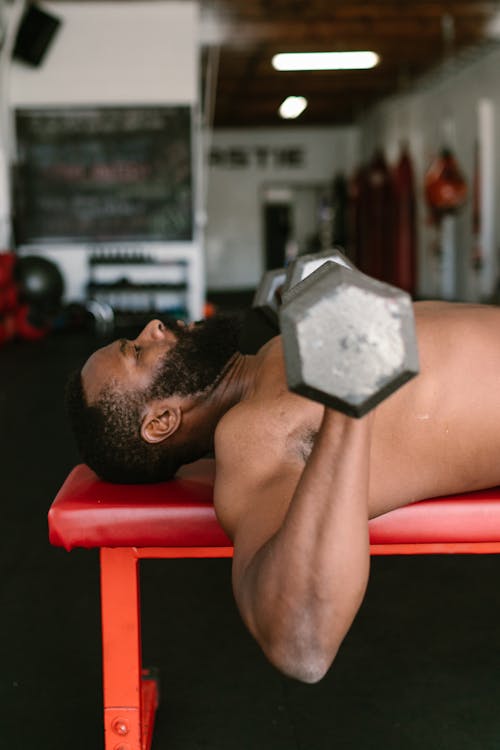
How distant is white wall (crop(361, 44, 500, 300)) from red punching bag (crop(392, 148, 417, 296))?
51cm

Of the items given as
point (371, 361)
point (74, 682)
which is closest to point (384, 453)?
point (371, 361)

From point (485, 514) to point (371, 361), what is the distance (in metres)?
0.64

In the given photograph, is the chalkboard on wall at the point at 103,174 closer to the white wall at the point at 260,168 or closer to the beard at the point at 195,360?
the beard at the point at 195,360

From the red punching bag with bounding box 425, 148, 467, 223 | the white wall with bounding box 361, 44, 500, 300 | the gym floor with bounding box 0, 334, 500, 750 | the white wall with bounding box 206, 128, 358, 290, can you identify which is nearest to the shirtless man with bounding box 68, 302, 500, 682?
the gym floor with bounding box 0, 334, 500, 750

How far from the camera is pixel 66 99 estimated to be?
6.83m

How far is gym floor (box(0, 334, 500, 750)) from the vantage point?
1524 mm

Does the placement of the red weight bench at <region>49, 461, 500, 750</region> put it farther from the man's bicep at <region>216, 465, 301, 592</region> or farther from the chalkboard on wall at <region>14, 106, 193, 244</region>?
the chalkboard on wall at <region>14, 106, 193, 244</region>

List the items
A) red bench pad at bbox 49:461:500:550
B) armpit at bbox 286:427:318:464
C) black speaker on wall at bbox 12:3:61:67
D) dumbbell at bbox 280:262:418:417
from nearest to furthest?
dumbbell at bbox 280:262:418:417 < armpit at bbox 286:427:318:464 < red bench pad at bbox 49:461:500:550 < black speaker on wall at bbox 12:3:61:67

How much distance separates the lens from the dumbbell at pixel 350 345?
2.56 feet

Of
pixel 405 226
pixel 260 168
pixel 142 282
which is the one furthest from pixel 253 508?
pixel 260 168

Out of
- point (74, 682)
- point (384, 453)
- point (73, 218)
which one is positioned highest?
point (73, 218)

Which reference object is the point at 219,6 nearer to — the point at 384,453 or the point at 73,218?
the point at 73,218

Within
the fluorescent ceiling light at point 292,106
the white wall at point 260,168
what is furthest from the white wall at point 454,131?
the white wall at point 260,168

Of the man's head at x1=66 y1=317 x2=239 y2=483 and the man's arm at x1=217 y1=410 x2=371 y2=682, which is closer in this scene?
the man's arm at x1=217 y1=410 x2=371 y2=682
